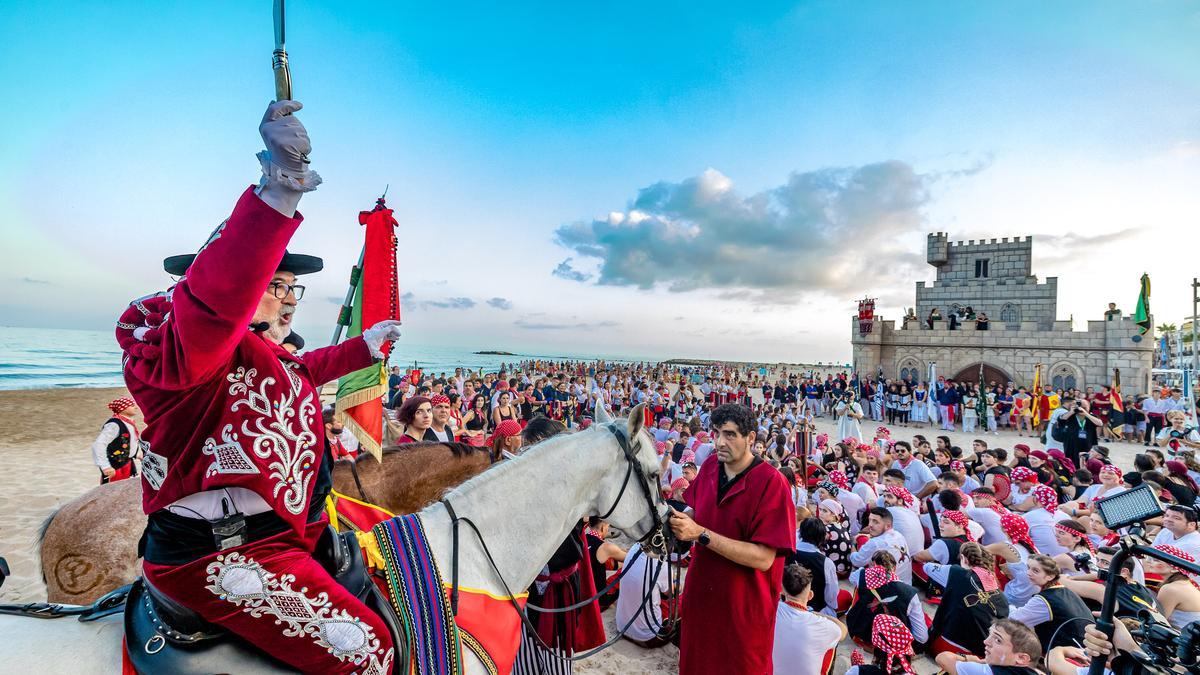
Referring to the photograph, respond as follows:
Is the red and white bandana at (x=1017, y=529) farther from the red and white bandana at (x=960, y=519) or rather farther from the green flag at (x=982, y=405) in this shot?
the green flag at (x=982, y=405)

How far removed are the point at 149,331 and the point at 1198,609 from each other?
542 centimetres

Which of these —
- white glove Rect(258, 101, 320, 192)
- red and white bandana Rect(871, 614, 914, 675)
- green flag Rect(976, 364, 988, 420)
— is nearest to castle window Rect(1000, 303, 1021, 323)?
green flag Rect(976, 364, 988, 420)

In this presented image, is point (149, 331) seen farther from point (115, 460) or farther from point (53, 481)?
point (53, 481)

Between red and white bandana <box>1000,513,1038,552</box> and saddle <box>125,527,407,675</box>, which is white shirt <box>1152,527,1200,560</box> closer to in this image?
red and white bandana <box>1000,513,1038,552</box>

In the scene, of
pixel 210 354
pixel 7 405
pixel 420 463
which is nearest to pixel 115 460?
pixel 420 463

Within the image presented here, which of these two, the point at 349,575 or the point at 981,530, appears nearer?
the point at 349,575

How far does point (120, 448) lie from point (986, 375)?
103 ft

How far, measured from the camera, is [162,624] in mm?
1594

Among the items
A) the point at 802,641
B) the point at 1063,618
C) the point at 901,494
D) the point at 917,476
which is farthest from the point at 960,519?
the point at 917,476

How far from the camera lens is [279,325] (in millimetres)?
1932

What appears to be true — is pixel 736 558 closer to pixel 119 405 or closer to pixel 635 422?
pixel 635 422

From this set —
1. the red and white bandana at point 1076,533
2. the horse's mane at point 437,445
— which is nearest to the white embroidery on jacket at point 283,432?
the horse's mane at point 437,445

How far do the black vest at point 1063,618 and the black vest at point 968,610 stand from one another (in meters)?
0.32

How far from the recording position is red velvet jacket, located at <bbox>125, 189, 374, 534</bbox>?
123 centimetres
